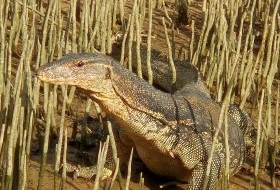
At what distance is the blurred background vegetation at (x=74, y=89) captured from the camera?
3.72 meters

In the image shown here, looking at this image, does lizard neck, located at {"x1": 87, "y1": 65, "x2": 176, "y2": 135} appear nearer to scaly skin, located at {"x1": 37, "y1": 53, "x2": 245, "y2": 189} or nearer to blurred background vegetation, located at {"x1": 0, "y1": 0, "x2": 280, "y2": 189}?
scaly skin, located at {"x1": 37, "y1": 53, "x2": 245, "y2": 189}

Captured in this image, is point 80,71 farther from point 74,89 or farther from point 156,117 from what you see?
point 74,89

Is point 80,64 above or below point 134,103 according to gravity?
above

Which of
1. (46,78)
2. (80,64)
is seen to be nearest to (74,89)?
(80,64)

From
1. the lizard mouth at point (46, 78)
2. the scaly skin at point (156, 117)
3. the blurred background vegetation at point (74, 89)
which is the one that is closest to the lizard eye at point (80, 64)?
the scaly skin at point (156, 117)

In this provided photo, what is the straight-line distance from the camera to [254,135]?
16.6 ft

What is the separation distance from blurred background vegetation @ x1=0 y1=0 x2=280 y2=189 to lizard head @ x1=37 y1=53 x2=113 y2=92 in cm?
15

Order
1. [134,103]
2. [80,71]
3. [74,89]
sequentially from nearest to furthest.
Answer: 1. [80,71]
2. [134,103]
3. [74,89]

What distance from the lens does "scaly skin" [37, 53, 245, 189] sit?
12.2 ft

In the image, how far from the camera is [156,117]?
4.06 meters

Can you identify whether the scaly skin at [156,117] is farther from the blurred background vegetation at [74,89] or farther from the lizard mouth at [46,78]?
the blurred background vegetation at [74,89]

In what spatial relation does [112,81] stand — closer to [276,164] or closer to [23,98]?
[23,98]

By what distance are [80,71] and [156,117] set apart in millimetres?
575

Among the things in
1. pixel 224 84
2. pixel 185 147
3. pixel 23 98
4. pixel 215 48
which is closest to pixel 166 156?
pixel 185 147
